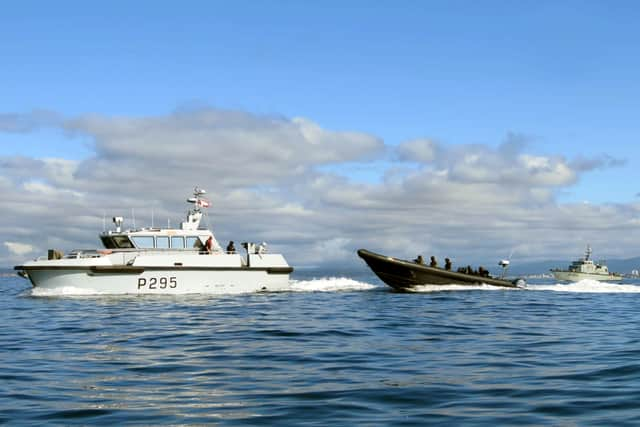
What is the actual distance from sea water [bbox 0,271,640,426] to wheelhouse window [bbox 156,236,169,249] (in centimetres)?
1044

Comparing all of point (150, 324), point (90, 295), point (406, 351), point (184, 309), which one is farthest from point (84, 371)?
point (90, 295)

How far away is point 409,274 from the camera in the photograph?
126ft

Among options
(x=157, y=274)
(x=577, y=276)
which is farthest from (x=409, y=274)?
(x=577, y=276)

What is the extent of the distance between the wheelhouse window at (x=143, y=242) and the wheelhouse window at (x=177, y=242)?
1.15m

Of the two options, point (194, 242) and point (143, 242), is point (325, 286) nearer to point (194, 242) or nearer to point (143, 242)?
point (194, 242)

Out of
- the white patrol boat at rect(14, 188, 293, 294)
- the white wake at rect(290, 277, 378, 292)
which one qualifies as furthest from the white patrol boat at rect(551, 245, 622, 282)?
the white patrol boat at rect(14, 188, 293, 294)

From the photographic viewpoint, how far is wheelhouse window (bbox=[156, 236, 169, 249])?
112 feet

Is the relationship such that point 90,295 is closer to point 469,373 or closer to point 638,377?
point 469,373

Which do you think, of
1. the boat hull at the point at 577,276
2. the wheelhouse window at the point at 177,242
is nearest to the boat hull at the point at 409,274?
the wheelhouse window at the point at 177,242

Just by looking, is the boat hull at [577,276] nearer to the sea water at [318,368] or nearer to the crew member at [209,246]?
the crew member at [209,246]

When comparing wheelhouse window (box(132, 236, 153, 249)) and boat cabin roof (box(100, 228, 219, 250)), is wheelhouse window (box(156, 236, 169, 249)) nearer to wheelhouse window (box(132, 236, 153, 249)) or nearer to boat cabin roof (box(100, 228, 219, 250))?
boat cabin roof (box(100, 228, 219, 250))

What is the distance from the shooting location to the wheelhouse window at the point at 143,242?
33.8 m

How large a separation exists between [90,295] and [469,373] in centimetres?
2420

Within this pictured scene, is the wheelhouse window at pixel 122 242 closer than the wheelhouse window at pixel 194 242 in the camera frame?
Yes
